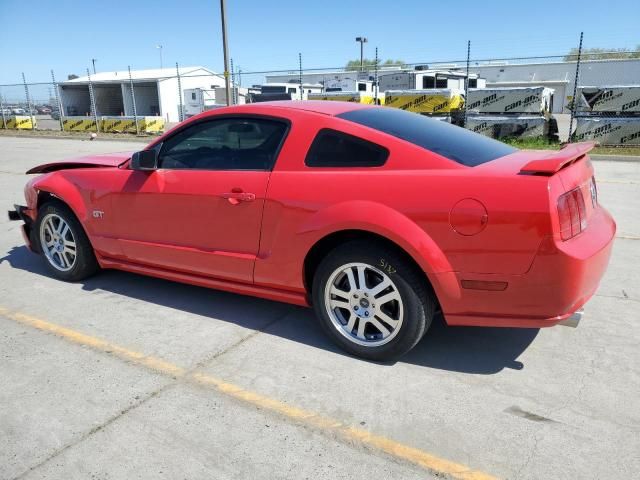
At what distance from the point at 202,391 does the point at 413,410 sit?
1.18 meters

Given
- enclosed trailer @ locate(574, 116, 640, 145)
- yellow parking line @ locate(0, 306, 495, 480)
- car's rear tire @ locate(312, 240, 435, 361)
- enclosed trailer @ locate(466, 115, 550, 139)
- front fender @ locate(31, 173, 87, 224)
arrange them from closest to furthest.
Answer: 1. yellow parking line @ locate(0, 306, 495, 480)
2. car's rear tire @ locate(312, 240, 435, 361)
3. front fender @ locate(31, 173, 87, 224)
4. enclosed trailer @ locate(574, 116, 640, 145)
5. enclosed trailer @ locate(466, 115, 550, 139)

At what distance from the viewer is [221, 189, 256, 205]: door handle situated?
3.52m

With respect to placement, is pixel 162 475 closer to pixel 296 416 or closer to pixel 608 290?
pixel 296 416

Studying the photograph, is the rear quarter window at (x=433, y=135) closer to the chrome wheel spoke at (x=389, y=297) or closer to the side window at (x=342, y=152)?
the side window at (x=342, y=152)

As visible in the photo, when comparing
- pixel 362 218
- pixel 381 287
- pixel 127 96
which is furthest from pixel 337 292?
pixel 127 96

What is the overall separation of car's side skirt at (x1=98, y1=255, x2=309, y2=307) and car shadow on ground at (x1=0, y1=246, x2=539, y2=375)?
256mm

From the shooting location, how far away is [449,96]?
1870 centimetres

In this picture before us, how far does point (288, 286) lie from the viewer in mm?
3539

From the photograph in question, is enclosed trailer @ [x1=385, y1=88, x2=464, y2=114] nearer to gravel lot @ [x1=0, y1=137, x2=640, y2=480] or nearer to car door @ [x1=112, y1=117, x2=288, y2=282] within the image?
gravel lot @ [x1=0, y1=137, x2=640, y2=480]

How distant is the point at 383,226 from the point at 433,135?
0.85 metres

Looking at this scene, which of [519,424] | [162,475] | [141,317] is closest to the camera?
[162,475]

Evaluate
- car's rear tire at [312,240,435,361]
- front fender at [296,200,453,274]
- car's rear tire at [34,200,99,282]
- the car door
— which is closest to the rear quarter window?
front fender at [296,200,453,274]

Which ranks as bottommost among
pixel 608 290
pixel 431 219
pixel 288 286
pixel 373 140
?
pixel 608 290

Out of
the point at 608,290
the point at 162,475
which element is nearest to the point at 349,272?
the point at 162,475
